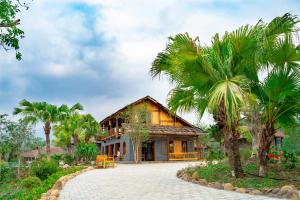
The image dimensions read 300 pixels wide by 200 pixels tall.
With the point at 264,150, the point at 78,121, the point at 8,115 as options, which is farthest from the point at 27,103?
the point at 264,150

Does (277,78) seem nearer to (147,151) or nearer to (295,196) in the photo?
(295,196)

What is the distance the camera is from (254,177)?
1006 centimetres

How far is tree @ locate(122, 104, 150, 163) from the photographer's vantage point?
2798cm

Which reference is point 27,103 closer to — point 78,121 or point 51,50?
point 78,121

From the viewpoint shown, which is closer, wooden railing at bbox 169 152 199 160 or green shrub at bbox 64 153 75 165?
green shrub at bbox 64 153 75 165

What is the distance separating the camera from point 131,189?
9.99 metres

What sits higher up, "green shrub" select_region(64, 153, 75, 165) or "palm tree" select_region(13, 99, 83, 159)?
"palm tree" select_region(13, 99, 83, 159)

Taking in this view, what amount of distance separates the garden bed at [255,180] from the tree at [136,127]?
15.8m

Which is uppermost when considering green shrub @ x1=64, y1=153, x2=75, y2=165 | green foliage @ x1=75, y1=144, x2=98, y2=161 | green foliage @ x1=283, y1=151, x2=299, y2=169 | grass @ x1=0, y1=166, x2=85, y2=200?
green foliage @ x1=75, y1=144, x2=98, y2=161

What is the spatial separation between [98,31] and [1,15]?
536 cm

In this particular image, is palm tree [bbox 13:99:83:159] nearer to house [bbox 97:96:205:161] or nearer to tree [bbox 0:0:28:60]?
house [bbox 97:96:205:161]

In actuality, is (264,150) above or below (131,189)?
above

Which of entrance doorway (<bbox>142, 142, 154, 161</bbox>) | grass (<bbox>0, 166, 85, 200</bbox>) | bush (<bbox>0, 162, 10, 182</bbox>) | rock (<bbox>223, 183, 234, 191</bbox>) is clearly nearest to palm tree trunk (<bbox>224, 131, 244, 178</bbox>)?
rock (<bbox>223, 183, 234, 191</bbox>)

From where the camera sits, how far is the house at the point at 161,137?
103 feet
